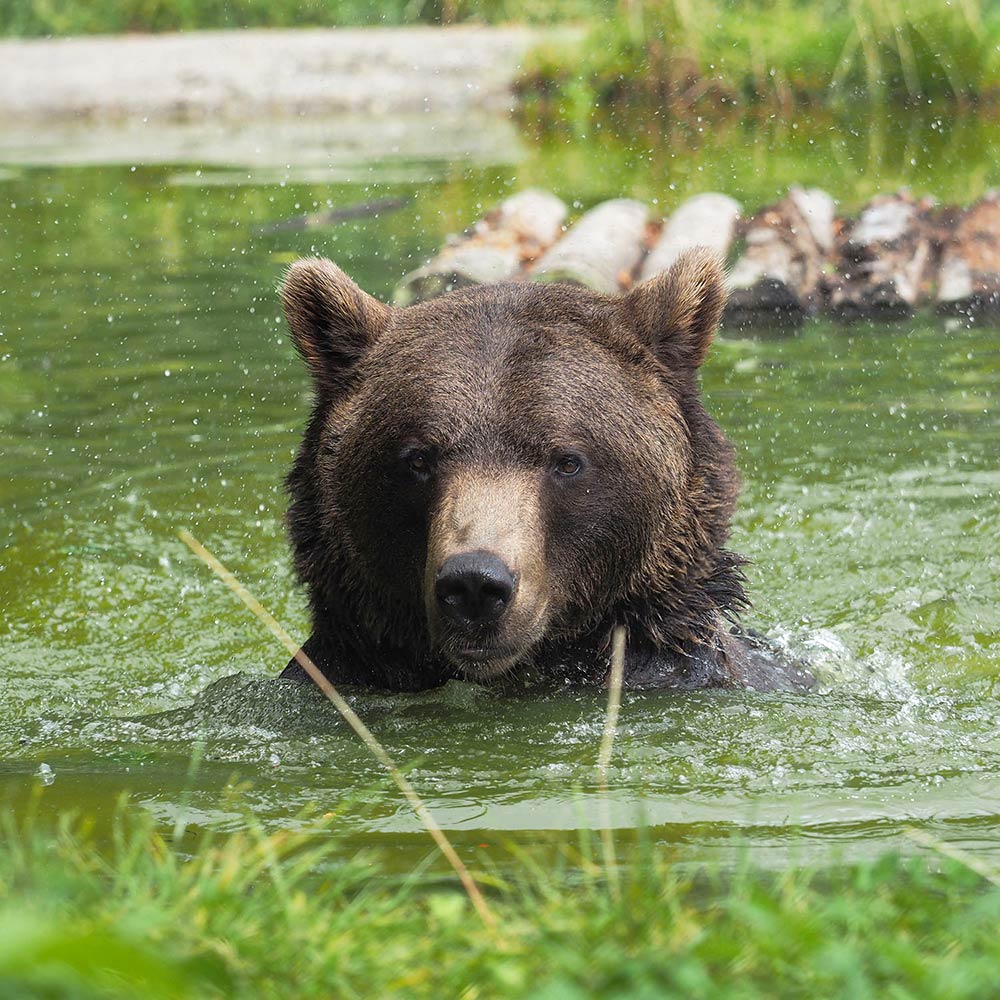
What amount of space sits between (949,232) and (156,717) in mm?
8015

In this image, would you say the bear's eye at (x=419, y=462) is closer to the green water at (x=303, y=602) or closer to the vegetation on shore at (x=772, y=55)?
the green water at (x=303, y=602)

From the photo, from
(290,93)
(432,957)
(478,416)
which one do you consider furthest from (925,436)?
(290,93)

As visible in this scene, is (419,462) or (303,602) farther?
(303,602)

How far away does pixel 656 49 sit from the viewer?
21844 mm

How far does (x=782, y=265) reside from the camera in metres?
11.5

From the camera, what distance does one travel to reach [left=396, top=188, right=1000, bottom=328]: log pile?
36.2 feet

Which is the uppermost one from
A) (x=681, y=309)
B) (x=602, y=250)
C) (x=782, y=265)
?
(x=602, y=250)

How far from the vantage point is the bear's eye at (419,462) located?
4770 millimetres

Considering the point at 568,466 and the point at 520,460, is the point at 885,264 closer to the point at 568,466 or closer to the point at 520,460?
the point at 568,466

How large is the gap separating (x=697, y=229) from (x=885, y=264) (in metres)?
1.56

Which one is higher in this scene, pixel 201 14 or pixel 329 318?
pixel 201 14

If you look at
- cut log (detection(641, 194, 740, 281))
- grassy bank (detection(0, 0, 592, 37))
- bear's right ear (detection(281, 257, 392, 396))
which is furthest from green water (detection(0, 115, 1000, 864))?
grassy bank (detection(0, 0, 592, 37))

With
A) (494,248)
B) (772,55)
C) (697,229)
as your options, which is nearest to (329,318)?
(494,248)

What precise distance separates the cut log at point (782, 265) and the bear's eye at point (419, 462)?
668 centimetres
